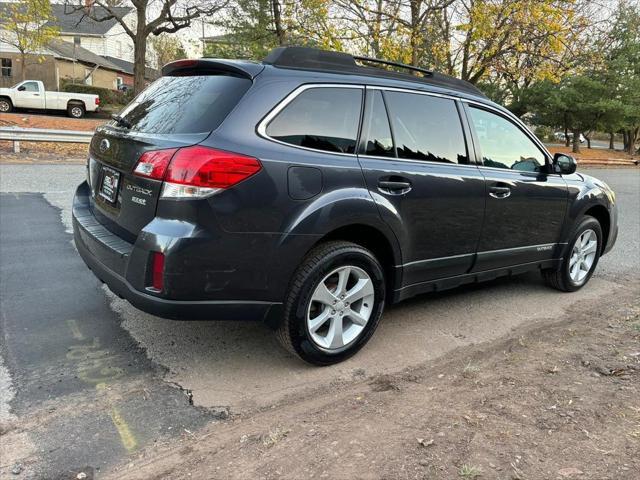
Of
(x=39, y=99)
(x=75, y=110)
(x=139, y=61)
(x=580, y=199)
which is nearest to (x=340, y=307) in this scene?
(x=580, y=199)

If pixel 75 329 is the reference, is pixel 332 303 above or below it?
above

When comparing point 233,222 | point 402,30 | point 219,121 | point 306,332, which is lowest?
point 306,332

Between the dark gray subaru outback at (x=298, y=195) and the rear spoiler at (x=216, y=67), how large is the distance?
0.04 ft

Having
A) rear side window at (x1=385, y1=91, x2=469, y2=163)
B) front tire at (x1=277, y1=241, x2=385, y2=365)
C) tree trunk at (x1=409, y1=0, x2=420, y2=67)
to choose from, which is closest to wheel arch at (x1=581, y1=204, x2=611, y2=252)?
rear side window at (x1=385, y1=91, x2=469, y2=163)

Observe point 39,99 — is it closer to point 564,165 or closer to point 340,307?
point 564,165

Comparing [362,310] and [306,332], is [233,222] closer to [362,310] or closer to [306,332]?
[306,332]

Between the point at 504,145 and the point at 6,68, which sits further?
the point at 6,68

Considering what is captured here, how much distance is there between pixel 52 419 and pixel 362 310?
6.14ft

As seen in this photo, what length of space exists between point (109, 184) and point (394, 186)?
1.81 meters

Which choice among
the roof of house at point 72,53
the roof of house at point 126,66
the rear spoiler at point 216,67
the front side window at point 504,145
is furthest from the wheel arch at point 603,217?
the roof of house at point 126,66

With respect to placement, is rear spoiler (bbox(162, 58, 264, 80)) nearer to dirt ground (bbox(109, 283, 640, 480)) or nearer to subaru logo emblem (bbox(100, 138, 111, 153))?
subaru logo emblem (bbox(100, 138, 111, 153))

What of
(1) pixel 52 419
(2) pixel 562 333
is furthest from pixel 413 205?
(1) pixel 52 419

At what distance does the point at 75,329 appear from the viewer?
12.1 ft

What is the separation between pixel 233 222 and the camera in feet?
9.24
